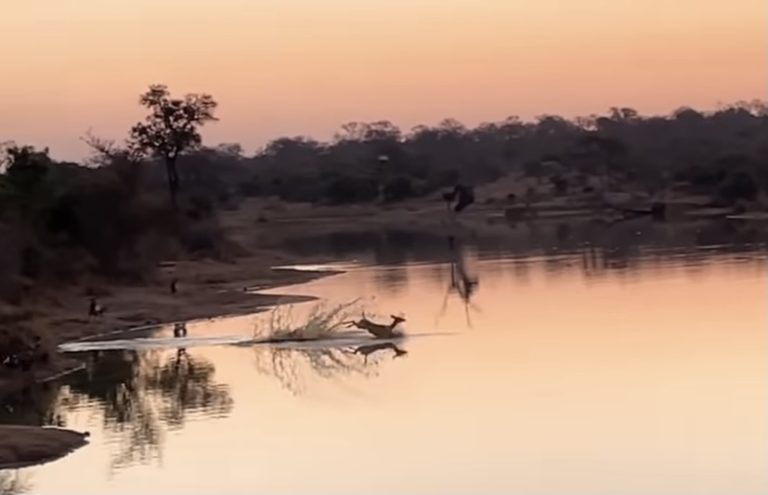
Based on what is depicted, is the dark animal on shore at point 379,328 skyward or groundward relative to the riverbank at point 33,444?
skyward

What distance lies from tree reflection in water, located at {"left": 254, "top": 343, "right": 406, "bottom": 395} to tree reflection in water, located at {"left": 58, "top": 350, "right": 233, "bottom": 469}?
4.02ft

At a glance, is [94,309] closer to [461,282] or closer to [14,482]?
[461,282]

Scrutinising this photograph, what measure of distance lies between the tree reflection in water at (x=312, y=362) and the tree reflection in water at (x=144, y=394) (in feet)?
4.02

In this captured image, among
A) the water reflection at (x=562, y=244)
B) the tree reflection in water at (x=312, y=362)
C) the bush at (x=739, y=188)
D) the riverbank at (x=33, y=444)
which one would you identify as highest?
Result: the bush at (x=739, y=188)

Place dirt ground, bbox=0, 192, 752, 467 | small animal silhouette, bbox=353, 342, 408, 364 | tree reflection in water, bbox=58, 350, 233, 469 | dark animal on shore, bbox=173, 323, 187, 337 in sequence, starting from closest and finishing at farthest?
dirt ground, bbox=0, 192, 752, 467 → tree reflection in water, bbox=58, 350, 233, 469 → small animal silhouette, bbox=353, 342, 408, 364 → dark animal on shore, bbox=173, 323, 187, 337

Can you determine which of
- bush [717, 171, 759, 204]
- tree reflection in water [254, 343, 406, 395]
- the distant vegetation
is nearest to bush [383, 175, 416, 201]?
the distant vegetation

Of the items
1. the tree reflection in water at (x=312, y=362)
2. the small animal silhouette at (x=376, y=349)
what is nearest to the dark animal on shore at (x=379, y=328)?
the small animal silhouette at (x=376, y=349)

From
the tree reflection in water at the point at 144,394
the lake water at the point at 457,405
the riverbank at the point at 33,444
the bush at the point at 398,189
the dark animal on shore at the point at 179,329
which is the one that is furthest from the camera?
the bush at the point at 398,189

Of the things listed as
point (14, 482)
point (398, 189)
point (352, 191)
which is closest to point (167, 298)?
point (14, 482)

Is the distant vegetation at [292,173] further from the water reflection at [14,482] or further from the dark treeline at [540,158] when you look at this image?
the water reflection at [14,482]

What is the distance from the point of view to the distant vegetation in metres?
45.8

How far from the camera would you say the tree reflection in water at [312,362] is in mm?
28406

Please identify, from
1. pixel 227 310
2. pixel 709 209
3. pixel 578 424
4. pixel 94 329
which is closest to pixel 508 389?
pixel 578 424

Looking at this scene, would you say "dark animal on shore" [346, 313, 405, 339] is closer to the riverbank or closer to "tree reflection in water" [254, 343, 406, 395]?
"tree reflection in water" [254, 343, 406, 395]
